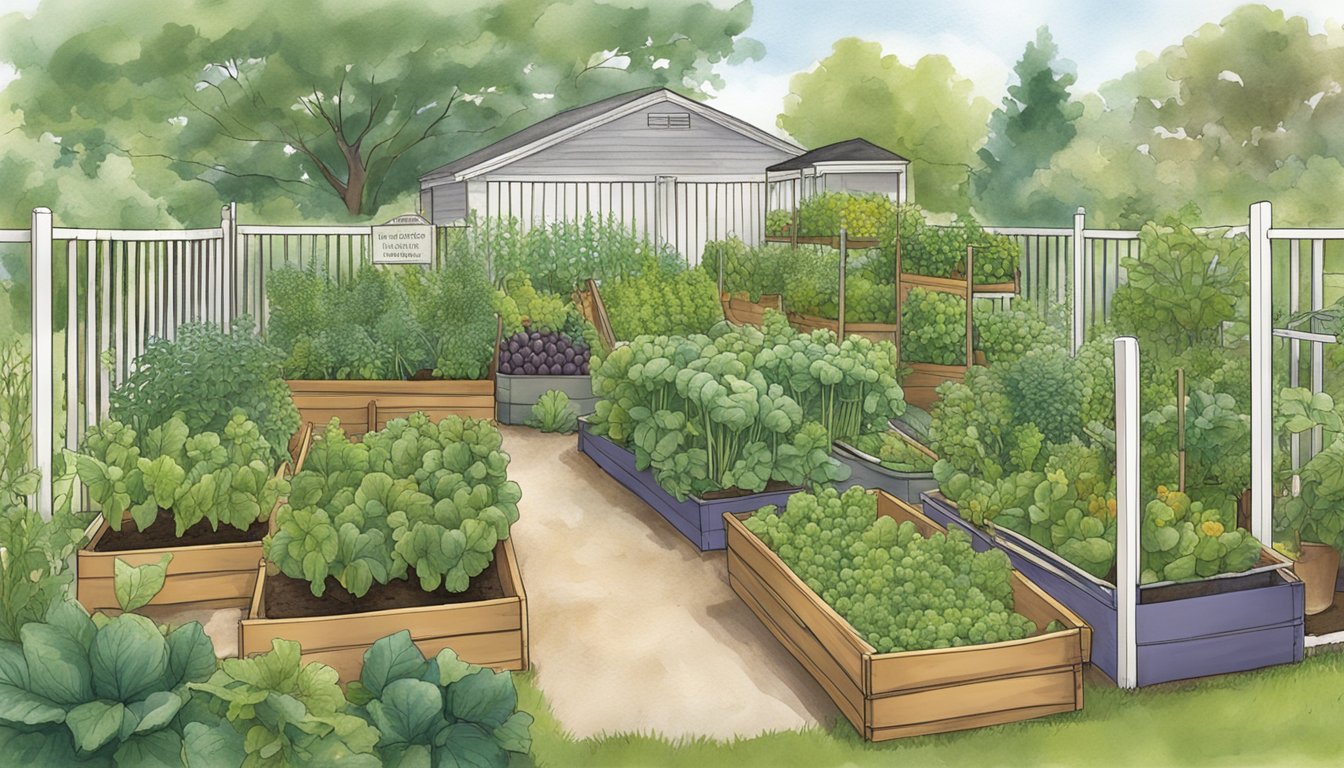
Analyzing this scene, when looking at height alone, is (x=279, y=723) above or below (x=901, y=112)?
below

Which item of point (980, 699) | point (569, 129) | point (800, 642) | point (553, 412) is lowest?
point (980, 699)

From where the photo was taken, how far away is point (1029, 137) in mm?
5152

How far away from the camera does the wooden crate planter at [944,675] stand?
3.55 m

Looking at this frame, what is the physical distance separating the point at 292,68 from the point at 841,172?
8.35 feet

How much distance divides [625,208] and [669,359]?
123 cm

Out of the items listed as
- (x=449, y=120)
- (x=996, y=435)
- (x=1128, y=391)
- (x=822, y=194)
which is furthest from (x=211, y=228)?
(x=1128, y=391)

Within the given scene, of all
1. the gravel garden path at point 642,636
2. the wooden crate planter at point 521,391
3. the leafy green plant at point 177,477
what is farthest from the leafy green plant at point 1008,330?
the leafy green plant at point 177,477

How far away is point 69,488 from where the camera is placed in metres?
4.30

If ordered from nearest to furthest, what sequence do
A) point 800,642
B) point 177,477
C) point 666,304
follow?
point 800,642
point 177,477
point 666,304

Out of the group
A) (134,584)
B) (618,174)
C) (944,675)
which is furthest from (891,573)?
(618,174)

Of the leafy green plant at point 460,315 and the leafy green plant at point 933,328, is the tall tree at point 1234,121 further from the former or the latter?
the leafy green plant at point 460,315

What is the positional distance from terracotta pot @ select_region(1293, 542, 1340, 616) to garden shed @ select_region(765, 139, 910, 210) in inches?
93.7

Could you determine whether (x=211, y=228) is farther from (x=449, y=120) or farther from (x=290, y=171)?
(x=449, y=120)

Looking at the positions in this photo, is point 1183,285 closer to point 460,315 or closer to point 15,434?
point 460,315
